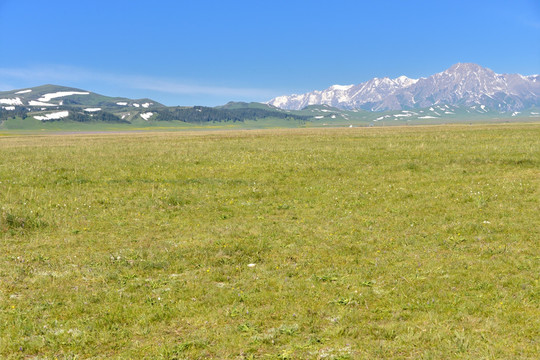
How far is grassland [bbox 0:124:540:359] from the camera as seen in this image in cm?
766

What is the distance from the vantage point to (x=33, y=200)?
20203 millimetres

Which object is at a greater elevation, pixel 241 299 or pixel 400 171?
pixel 400 171

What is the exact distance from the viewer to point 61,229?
16.2 meters

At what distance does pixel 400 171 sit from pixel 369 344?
72.8ft

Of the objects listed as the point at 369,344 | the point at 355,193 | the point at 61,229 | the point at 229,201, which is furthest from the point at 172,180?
the point at 369,344

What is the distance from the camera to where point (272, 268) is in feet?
38.9

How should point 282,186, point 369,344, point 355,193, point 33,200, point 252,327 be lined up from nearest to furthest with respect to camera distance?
1. point 369,344
2. point 252,327
3. point 33,200
4. point 355,193
5. point 282,186

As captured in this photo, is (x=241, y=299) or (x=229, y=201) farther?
(x=229, y=201)

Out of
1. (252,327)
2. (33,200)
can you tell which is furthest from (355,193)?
(33,200)

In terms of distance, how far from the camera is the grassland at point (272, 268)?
7.66 meters

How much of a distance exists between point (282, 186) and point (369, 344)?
17441mm

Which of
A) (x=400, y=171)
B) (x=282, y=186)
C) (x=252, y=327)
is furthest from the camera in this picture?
(x=400, y=171)

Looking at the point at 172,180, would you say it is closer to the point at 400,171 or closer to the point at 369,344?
the point at 400,171

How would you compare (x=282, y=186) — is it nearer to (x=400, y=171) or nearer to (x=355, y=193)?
(x=355, y=193)
